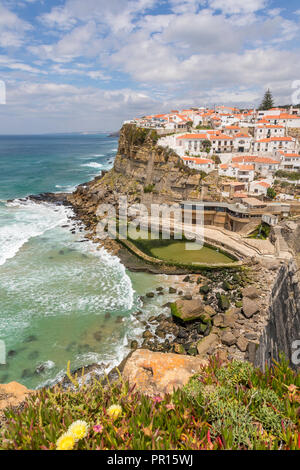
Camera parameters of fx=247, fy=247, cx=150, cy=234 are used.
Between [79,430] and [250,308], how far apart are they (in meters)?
18.0

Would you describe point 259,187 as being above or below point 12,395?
above

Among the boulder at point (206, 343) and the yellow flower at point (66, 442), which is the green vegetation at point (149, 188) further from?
the yellow flower at point (66, 442)

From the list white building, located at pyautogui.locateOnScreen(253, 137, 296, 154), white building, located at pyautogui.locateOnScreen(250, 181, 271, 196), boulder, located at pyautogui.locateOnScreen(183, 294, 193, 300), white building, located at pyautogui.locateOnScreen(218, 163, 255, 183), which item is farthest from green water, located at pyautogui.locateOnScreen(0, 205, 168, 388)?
white building, located at pyautogui.locateOnScreen(253, 137, 296, 154)

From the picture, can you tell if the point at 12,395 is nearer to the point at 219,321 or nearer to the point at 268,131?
the point at 219,321

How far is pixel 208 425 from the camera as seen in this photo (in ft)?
12.9

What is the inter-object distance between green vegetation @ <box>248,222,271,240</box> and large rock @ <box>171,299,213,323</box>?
15.1 m

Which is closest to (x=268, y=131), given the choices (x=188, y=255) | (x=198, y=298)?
(x=188, y=255)

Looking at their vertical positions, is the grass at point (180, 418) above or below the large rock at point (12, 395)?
above

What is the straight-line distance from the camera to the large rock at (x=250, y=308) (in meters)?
18.8

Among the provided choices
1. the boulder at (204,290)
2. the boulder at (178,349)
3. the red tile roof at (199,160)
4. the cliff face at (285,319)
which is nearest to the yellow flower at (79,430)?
the cliff face at (285,319)

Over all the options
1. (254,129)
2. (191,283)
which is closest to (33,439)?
(191,283)

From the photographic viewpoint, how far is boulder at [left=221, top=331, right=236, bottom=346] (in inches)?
643

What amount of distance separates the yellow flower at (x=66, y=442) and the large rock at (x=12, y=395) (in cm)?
345

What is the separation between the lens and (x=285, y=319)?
297 inches
